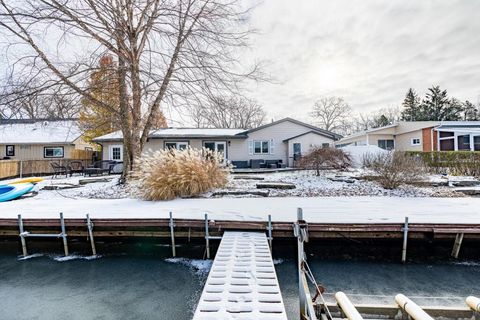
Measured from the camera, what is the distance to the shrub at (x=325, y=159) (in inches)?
401

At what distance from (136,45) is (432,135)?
1935 centimetres

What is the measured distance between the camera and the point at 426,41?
9.89 meters

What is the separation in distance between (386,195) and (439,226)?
3.31 metres

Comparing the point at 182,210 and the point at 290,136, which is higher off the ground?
the point at 290,136

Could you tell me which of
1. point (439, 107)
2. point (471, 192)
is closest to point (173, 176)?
point (471, 192)

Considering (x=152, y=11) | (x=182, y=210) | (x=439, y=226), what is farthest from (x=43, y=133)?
(x=439, y=226)

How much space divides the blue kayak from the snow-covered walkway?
170 centimetres

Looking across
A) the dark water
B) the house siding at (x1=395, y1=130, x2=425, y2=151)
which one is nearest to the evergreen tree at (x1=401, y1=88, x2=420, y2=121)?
the house siding at (x1=395, y1=130, x2=425, y2=151)

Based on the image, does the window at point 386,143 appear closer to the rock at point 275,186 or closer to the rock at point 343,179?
the rock at point 343,179

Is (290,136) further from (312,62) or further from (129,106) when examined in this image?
(129,106)

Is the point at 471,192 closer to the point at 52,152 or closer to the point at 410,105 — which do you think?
the point at 52,152

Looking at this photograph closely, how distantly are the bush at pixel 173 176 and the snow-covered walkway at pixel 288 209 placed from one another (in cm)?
39

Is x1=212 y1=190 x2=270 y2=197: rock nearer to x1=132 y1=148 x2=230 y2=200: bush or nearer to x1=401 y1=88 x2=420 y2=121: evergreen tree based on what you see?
x1=132 y1=148 x2=230 y2=200: bush

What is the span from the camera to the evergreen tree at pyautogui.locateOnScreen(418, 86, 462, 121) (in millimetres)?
32469
